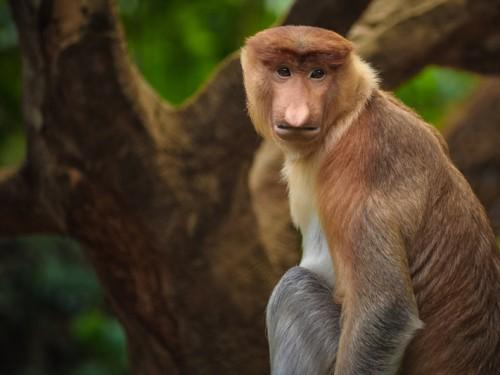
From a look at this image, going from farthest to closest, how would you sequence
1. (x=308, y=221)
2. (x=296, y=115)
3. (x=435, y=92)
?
(x=435, y=92) < (x=308, y=221) < (x=296, y=115)

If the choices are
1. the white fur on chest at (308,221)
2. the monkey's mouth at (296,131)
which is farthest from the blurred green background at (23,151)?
the monkey's mouth at (296,131)

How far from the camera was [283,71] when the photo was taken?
3770 millimetres

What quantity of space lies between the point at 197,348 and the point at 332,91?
268 centimetres

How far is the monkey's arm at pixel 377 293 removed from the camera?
141 inches

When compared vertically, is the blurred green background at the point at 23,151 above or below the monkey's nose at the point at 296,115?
below

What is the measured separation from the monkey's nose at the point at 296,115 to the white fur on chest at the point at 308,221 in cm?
42

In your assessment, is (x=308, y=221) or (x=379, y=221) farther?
(x=308, y=221)

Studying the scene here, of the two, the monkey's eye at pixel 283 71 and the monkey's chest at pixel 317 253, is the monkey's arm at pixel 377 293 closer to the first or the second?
the monkey's chest at pixel 317 253

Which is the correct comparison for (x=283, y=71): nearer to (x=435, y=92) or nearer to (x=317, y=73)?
(x=317, y=73)

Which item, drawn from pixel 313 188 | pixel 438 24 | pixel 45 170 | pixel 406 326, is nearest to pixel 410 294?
pixel 406 326

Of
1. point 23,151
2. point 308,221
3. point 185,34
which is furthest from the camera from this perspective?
point 23,151

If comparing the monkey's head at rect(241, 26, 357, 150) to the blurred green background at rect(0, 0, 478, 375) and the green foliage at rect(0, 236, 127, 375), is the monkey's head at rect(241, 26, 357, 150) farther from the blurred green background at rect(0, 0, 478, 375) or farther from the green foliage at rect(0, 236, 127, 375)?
the green foliage at rect(0, 236, 127, 375)

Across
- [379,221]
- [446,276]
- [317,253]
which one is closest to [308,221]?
[317,253]

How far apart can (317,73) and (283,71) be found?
0.13 metres
